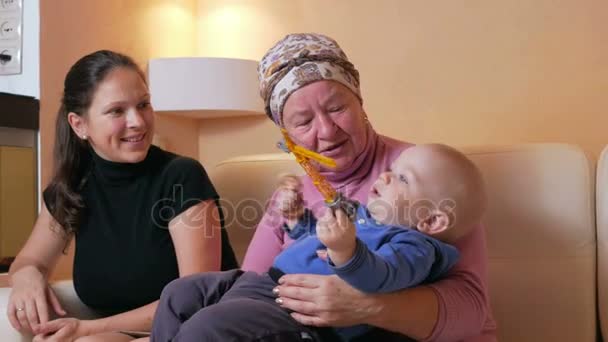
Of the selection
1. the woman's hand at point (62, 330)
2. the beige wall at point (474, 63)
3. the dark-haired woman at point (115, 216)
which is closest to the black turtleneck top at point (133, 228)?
the dark-haired woman at point (115, 216)

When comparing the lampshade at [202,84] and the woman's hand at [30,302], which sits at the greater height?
the lampshade at [202,84]

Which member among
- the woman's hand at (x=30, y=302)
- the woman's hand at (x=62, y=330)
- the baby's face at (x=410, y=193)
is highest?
the baby's face at (x=410, y=193)

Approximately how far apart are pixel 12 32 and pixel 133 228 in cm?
98

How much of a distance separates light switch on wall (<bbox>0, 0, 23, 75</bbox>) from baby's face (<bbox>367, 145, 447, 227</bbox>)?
60.1 inches

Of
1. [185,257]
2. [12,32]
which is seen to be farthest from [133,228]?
[12,32]

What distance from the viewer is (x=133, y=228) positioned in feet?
5.19

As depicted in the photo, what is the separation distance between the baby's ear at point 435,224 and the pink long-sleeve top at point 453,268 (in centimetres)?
8

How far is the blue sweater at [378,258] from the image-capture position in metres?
0.94

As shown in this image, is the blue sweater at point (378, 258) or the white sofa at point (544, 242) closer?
the blue sweater at point (378, 258)

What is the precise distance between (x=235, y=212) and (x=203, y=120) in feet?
3.04

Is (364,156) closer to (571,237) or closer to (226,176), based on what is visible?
(571,237)

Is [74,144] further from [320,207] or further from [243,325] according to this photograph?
[243,325]

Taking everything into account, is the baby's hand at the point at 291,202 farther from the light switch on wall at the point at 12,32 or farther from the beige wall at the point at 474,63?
the light switch on wall at the point at 12,32

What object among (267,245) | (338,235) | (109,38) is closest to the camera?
(338,235)
